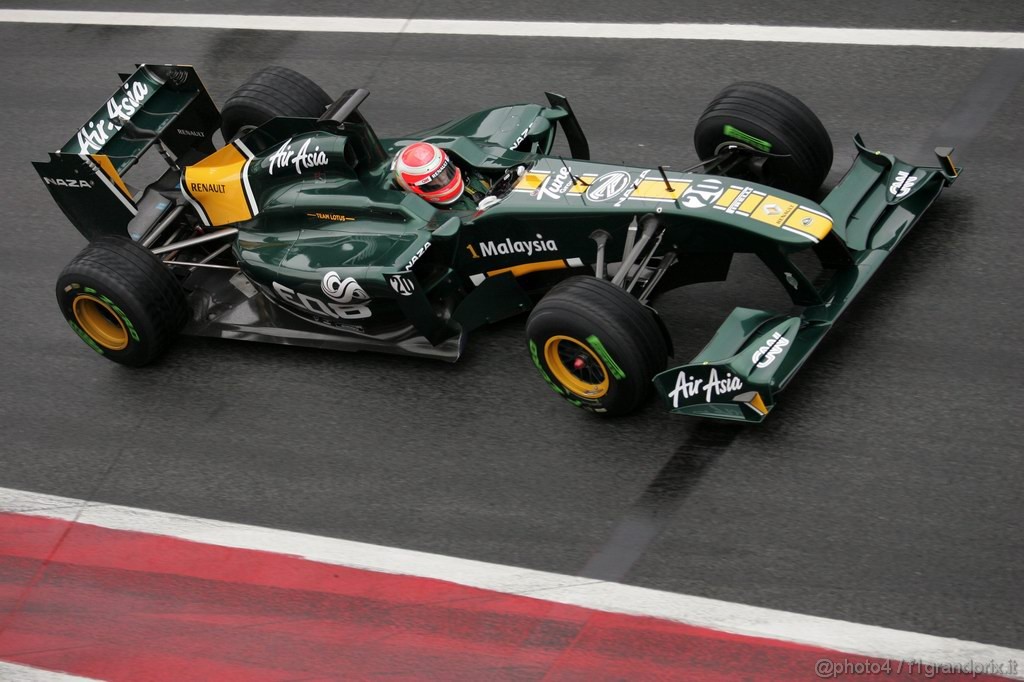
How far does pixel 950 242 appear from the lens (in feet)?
24.5

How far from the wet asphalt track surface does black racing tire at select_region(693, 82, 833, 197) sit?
2.07 feet

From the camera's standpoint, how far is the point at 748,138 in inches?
289

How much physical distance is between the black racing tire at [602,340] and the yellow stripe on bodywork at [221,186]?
2.53 metres

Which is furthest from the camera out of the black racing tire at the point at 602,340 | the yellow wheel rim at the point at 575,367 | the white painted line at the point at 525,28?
the white painted line at the point at 525,28

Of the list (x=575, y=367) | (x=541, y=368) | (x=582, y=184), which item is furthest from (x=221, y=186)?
(x=575, y=367)

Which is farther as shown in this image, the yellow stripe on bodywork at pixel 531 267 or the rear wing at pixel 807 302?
the yellow stripe on bodywork at pixel 531 267

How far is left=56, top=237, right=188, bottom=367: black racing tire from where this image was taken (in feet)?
24.2

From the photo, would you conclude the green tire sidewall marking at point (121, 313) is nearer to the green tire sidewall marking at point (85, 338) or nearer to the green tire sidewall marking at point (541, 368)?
the green tire sidewall marking at point (85, 338)

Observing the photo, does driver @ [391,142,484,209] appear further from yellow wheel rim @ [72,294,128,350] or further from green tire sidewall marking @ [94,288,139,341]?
yellow wheel rim @ [72,294,128,350]

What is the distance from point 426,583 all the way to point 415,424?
119 centimetres

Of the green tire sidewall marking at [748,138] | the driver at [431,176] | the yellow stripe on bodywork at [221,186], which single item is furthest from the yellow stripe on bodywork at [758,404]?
the yellow stripe on bodywork at [221,186]

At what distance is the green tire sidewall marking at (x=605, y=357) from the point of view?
6.20 metres

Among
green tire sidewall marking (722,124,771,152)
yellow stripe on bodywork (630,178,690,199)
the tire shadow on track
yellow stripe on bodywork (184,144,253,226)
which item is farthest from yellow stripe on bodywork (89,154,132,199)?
the tire shadow on track

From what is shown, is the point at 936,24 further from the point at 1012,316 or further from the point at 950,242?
the point at 1012,316
